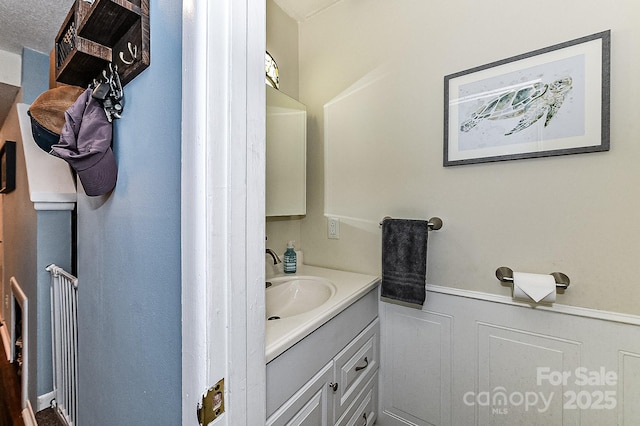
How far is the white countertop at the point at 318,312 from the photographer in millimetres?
777

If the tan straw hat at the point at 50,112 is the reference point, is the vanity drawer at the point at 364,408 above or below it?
below

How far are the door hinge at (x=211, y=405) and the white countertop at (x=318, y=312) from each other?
21 cm

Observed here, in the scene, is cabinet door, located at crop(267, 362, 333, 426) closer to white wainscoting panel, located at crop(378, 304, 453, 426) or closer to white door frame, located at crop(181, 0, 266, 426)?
white door frame, located at crop(181, 0, 266, 426)

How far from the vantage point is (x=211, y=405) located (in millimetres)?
490

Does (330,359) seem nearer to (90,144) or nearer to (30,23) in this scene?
(90,144)

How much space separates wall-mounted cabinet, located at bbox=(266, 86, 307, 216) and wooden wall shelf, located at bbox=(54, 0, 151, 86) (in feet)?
2.28

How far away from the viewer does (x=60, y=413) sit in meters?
1.47

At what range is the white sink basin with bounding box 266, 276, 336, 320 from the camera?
4.52ft

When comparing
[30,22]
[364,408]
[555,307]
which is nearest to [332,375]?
[364,408]

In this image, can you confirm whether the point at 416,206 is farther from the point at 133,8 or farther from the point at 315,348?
the point at 133,8

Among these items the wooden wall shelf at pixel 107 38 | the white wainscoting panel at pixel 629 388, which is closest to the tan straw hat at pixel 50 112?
the wooden wall shelf at pixel 107 38

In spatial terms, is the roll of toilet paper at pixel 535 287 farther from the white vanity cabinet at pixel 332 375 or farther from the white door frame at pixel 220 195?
the white door frame at pixel 220 195

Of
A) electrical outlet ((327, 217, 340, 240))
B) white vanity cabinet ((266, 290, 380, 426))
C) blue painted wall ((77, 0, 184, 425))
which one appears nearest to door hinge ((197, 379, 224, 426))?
blue painted wall ((77, 0, 184, 425))

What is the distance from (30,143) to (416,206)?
225 cm
